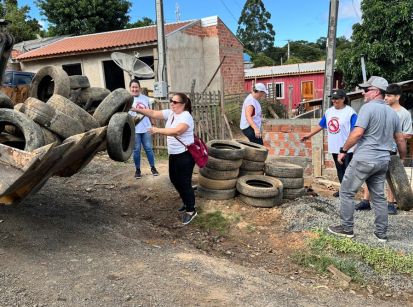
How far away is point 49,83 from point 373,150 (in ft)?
12.4

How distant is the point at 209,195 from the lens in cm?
623

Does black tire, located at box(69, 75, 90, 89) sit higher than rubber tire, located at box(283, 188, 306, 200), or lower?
higher

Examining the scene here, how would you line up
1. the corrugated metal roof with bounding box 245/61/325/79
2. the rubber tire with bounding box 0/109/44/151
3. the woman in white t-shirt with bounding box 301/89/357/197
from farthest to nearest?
the corrugated metal roof with bounding box 245/61/325/79
the woman in white t-shirt with bounding box 301/89/357/197
the rubber tire with bounding box 0/109/44/151

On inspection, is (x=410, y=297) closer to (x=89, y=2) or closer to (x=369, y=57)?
(x=369, y=57)

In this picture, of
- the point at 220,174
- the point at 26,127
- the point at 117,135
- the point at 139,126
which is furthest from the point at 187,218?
the point at 26,127

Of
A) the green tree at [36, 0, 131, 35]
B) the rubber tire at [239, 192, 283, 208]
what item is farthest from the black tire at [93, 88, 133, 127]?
the green tree at [36, 0, 131, 35]

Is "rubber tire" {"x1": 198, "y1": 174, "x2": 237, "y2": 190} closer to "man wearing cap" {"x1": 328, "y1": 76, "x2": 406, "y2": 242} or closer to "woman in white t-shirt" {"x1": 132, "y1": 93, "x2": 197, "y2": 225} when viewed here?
"woman in white t-shirt" {"x1": 132, "y1": 93, "x2": 197, "y2": 225}

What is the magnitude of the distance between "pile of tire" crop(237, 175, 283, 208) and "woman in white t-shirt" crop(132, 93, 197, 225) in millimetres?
843

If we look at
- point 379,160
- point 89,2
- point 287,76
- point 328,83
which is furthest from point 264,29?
point 379,160

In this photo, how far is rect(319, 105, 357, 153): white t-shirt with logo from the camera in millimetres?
6191

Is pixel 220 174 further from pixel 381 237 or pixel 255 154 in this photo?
pixel 381 237

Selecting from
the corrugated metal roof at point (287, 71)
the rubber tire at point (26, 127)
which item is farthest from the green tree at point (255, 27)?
the rubber tire at point (26, 127)

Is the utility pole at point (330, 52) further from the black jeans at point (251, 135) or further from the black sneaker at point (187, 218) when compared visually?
the black sneaker at point (187, 218)

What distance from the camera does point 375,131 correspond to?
15.4 feet
